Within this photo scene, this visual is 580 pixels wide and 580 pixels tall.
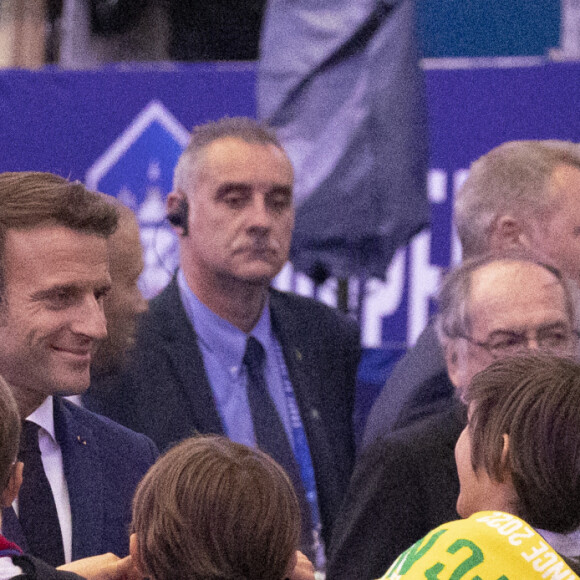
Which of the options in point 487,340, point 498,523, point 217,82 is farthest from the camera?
point 217,82

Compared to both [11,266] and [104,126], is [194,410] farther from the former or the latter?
[104,126]

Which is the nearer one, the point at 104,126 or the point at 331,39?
the point at 331,39

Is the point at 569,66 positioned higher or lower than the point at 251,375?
higher

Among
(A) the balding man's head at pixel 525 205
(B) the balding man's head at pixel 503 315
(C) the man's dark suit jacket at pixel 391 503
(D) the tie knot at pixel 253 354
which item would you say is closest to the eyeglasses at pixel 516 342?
(B) the balding man's head at pixel 503 315

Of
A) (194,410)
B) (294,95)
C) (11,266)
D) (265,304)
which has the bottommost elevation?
(194,410)

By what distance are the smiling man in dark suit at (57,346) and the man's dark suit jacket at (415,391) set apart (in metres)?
0.99

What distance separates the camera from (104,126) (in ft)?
18.0

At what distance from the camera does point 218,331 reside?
3.58m

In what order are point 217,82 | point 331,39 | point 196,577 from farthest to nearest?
point 217,82 < point 331,39 < point 196,577

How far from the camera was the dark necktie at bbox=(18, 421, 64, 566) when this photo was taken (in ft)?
7.63

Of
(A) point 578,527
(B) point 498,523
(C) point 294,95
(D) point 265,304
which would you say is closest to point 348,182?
(C) point 294,95

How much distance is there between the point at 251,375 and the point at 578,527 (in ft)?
5.25

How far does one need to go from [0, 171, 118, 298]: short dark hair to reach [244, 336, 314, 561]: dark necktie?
992 millimetres

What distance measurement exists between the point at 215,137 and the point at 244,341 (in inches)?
29.8
